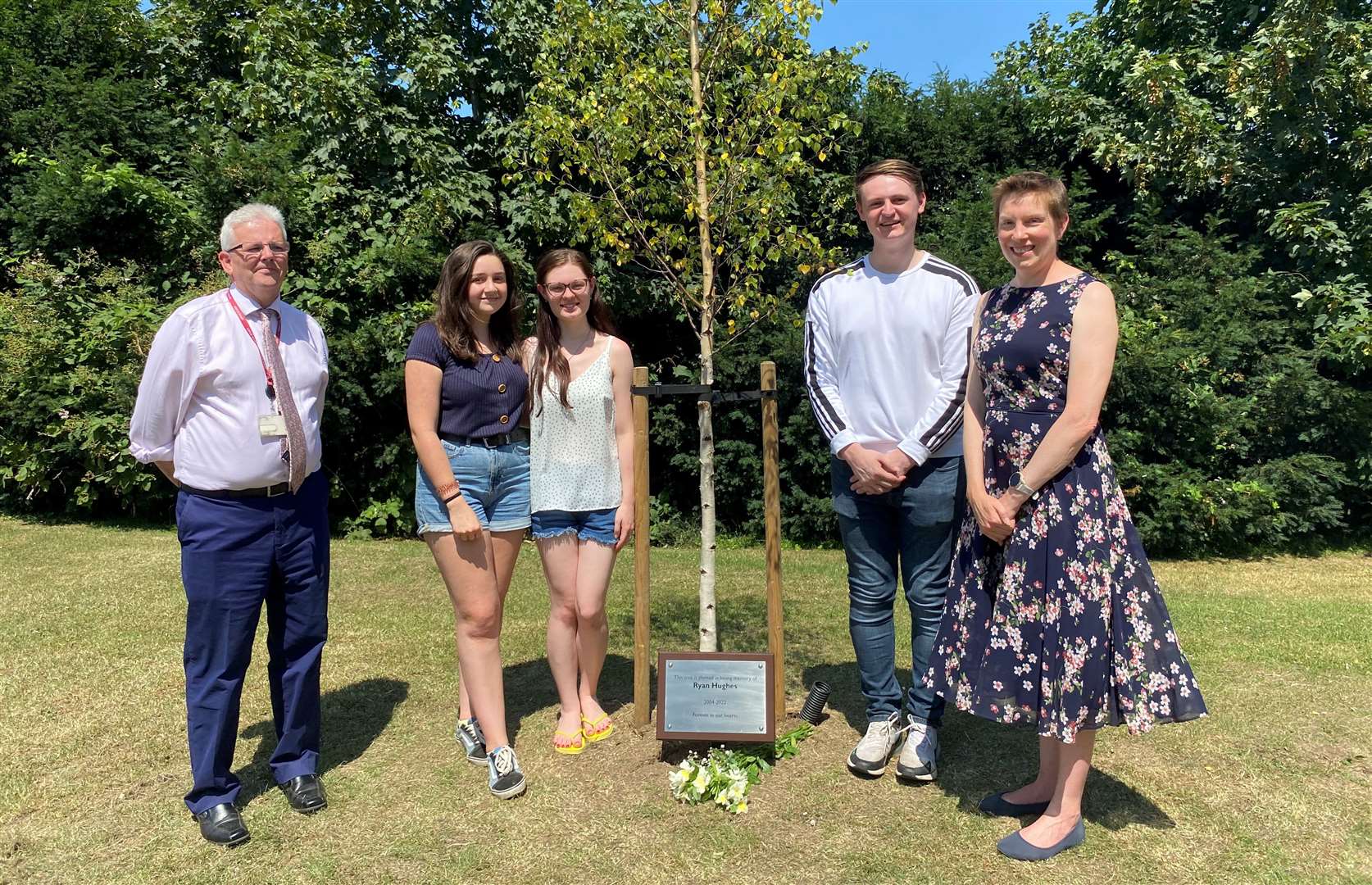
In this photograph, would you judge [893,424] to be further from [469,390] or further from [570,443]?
[469,390]

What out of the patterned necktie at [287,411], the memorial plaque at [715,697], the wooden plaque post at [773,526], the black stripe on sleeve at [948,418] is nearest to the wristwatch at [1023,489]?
the black stripe on sleeve at [948,418]

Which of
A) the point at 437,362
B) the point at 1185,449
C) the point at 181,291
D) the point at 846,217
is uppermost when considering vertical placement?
the point at 846,217

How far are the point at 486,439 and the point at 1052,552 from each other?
6.79ft

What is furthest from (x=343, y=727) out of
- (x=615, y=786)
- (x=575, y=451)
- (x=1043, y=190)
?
(x=1043, y=190)

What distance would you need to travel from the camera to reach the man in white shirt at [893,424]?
3.19 metres

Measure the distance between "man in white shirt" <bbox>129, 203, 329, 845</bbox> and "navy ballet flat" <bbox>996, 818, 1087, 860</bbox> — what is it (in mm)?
2431

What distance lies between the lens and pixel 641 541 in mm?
3707

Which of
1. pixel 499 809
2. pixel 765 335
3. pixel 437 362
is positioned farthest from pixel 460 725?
pixel 765 335

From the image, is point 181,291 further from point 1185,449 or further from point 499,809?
point 1185,449

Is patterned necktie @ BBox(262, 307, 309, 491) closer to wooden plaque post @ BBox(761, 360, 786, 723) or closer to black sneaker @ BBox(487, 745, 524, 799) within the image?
black sneaker @ BBox(487, 745, 524, 799)

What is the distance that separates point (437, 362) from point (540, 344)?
42 cm

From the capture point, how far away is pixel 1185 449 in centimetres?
888

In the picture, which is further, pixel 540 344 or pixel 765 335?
pixel 765 335

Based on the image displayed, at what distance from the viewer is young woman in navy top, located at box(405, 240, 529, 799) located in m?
3.31
